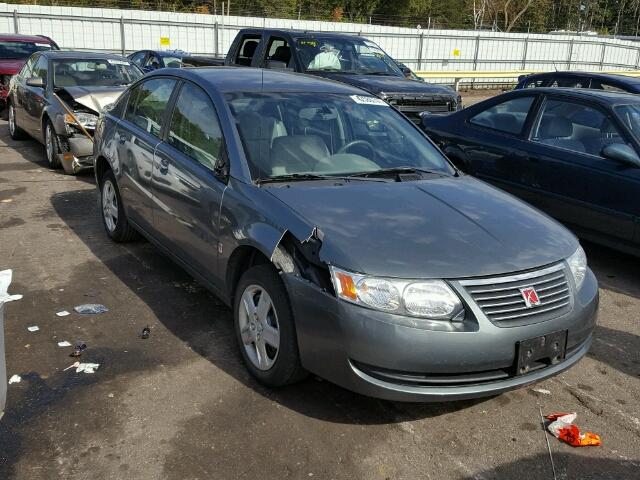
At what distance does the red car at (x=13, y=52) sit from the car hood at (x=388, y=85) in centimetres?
699

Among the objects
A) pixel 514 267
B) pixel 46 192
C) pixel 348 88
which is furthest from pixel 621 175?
pixel 46 192

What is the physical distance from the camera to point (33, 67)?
1044 centimetres

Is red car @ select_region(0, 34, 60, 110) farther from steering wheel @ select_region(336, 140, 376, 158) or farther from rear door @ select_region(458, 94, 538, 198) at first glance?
steering wheel @ select_region(336, 140, 376, 158)

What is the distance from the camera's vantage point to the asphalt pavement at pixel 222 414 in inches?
124

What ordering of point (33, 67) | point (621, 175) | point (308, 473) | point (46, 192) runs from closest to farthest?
1. point (308, 473)
2. point (621, 175)
3. point (46, 192)
4. point (33, 67)

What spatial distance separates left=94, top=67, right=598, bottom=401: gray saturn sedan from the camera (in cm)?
320

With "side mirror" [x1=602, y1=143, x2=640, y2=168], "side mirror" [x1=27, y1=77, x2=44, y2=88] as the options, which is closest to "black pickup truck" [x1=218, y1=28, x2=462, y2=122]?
"side mirror" [x1=27, y1=77, x2=44, y2=88]

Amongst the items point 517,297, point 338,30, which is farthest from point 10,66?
point 338,30

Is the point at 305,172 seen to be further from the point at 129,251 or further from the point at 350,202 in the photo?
the point at 129,251

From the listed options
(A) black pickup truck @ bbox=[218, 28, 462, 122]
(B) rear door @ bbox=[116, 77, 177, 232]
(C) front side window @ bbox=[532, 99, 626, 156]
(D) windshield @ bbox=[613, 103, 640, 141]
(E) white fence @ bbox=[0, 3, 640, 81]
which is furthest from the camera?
(E) white fence @ bbox=[0, 3, 640, 81]

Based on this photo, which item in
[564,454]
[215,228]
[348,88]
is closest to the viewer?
[564,454]

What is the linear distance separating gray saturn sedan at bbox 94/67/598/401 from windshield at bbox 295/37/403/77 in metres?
5.54

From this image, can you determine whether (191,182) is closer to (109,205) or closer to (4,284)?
(4,284)

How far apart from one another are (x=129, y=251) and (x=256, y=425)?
3087 millimetres
